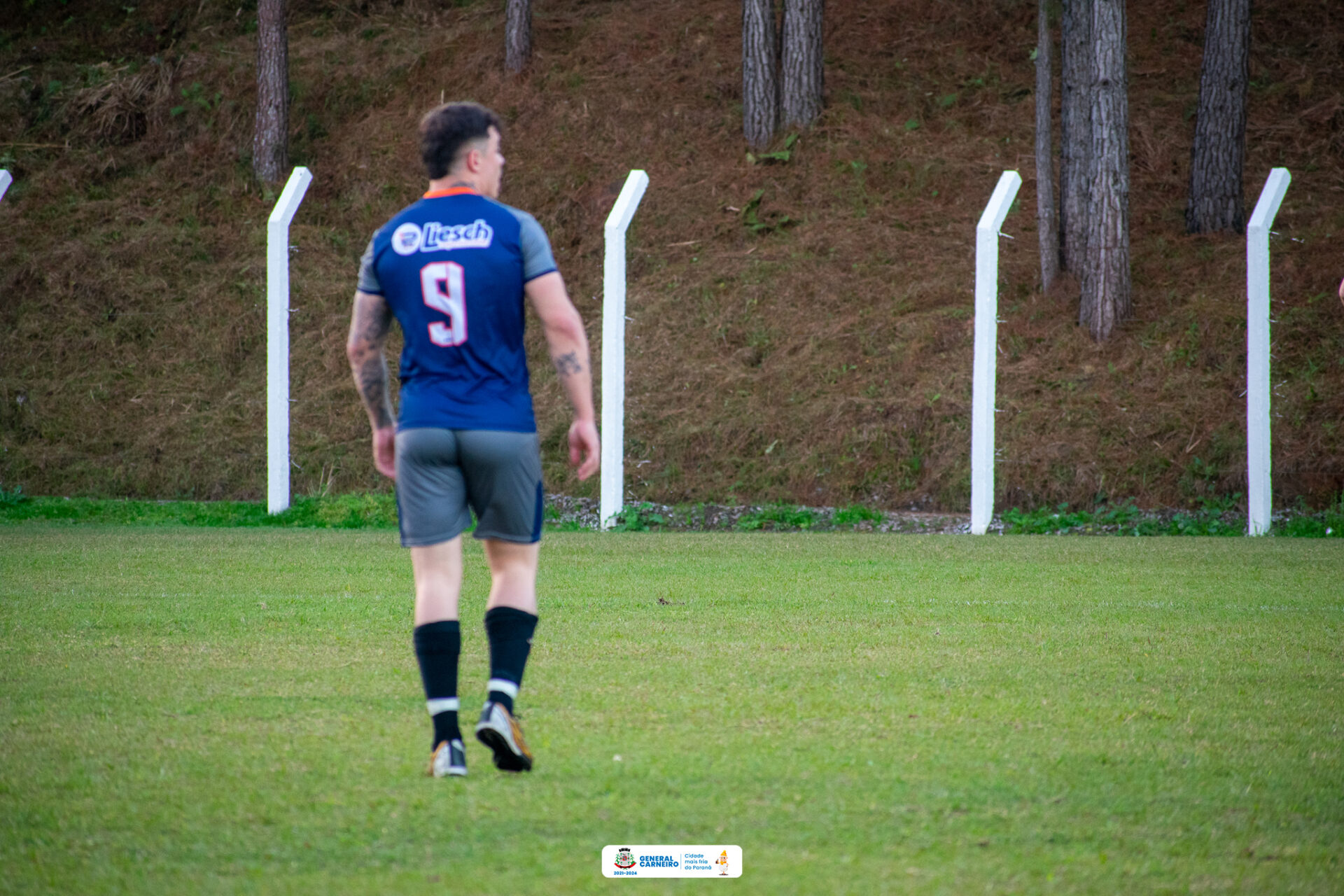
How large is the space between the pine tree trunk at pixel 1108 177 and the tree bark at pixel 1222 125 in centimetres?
273

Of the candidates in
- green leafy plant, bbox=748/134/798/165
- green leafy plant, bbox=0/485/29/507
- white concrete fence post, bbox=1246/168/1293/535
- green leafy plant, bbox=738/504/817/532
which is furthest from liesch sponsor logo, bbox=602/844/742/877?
green leafy plant, bbox=748/134/798/165

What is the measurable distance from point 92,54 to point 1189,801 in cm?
2798

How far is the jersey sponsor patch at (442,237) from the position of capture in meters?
3.95

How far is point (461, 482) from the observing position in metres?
4.05

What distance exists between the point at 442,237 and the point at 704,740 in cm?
174

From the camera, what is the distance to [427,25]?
2675 cm

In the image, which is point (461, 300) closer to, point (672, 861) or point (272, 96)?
point (672, 861)

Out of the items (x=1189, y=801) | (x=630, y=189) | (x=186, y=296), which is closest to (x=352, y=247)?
(x=186, y=296)

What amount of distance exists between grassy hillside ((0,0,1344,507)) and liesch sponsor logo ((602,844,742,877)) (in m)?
12.6

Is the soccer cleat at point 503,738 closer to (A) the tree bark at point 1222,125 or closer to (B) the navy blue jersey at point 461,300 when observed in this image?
(B) the navy blue jersey at point 461,300

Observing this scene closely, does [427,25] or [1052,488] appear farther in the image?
[427,25]

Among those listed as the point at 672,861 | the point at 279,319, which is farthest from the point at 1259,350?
the point at 672,861

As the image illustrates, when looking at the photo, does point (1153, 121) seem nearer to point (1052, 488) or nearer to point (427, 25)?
point (1052, 488)

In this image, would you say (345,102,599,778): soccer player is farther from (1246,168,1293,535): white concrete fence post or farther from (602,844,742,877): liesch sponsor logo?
(1246,168,1293,535): white concrete fence post
